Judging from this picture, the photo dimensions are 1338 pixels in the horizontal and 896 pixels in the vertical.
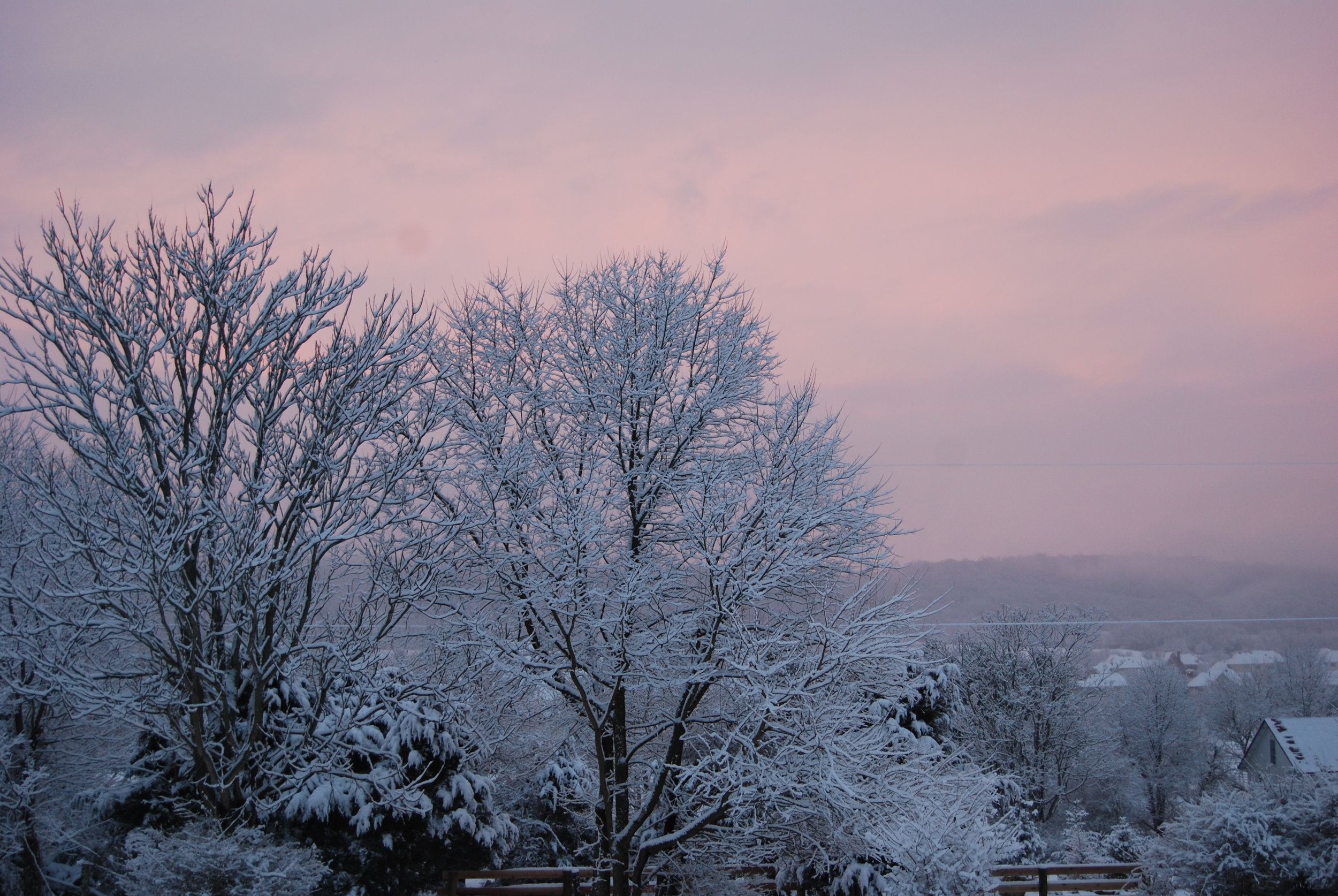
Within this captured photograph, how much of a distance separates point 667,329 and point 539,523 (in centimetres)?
298

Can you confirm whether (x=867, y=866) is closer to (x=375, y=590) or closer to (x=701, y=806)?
(x=701, y=806)

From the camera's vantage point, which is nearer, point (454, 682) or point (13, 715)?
point (454, 682)

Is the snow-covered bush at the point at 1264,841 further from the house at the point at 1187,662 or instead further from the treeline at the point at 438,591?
the house at the point at 1187,662

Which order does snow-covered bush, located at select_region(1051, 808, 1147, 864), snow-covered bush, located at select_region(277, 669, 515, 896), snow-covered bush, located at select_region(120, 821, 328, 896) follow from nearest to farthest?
snow-covered bush, located at select_region(120, 821, 328, 896)
snow-covered bush, located at select_region(277, 669, 515, 896)
snow-covered bush, located at select_region(1051, 808, 1147, 864)

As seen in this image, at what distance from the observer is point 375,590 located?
884 cm

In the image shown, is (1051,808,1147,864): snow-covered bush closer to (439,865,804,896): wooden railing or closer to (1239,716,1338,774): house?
(1239,716,1338,774): house

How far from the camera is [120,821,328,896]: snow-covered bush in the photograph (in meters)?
6.62

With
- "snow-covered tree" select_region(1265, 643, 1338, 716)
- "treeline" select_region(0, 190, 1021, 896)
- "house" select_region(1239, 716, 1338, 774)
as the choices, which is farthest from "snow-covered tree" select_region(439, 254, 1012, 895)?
"snow-covered tree" select_region(1265, 643, 1338, 716)

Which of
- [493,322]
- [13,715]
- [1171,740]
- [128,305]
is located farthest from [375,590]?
[1171,740]

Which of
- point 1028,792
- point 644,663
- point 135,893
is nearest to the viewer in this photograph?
point 135,893

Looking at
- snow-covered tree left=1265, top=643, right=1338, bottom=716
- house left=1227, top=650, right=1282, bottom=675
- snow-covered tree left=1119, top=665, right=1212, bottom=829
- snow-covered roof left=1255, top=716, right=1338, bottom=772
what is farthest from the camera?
house left=1227, top=650, right=1282, bottom=675

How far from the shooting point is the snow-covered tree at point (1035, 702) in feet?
96.0

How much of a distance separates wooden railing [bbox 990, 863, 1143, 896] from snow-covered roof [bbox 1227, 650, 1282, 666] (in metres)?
54.6

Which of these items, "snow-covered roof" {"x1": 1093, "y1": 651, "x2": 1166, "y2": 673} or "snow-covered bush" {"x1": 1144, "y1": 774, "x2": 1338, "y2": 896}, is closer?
"snow-covered bush" {"x1": 1144, "y1": 774, "x2": 1338, "y2": 896}
